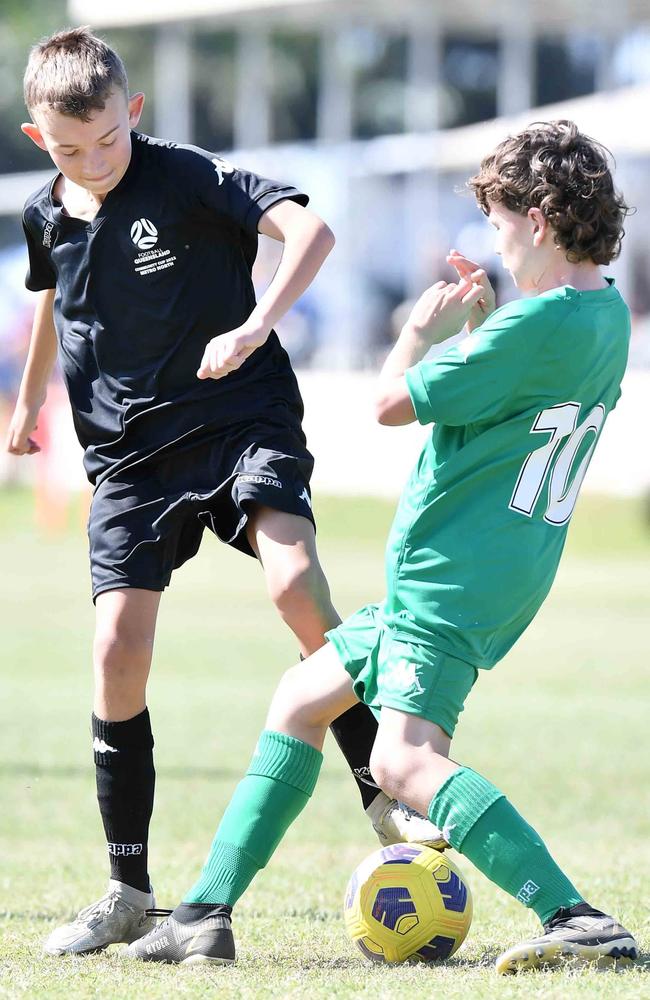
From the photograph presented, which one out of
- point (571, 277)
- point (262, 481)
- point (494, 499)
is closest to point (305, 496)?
point (262, 481)

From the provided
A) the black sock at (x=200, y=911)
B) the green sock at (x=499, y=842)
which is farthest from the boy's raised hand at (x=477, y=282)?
the black sock at (x=200, y=911)

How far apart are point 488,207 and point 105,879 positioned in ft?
8.93

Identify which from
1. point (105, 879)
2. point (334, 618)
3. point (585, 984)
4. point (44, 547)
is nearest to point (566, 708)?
point (105, 879)

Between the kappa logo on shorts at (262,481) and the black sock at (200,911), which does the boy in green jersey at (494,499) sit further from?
the kappa logo on shorts at (262,481)

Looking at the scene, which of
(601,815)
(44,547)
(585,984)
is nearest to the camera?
(585,984)

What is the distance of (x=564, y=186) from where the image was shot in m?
3.61

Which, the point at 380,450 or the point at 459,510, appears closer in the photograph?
the point at 459,510

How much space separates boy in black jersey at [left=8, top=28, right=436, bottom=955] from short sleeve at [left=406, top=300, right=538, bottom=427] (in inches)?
25.2

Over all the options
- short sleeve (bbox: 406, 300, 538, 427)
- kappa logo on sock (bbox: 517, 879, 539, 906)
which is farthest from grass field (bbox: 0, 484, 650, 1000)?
short sleeve (bbox: 406, 300, 538, 427)

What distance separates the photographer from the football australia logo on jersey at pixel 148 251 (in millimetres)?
4277

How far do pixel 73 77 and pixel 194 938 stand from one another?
2115 millimetres

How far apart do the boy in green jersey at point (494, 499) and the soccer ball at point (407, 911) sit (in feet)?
1.06

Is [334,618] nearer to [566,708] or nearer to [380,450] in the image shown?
[566,708]

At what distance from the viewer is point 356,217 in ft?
104
